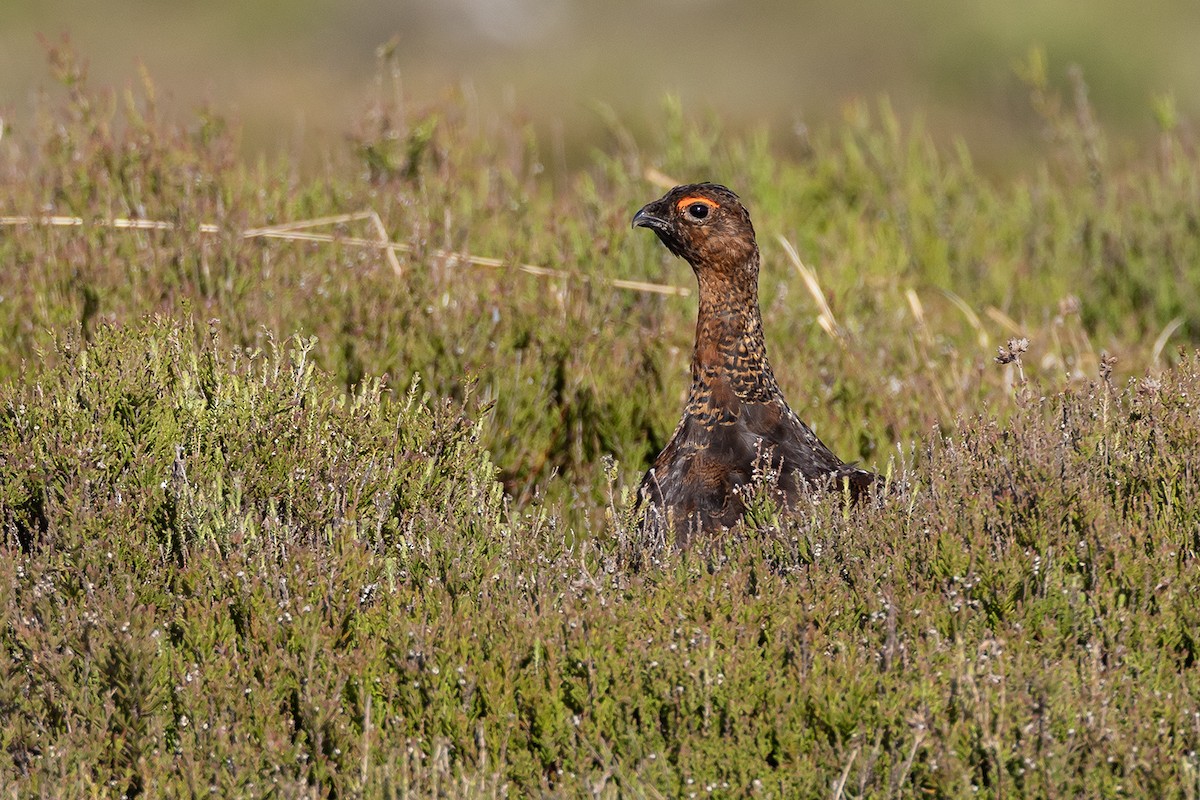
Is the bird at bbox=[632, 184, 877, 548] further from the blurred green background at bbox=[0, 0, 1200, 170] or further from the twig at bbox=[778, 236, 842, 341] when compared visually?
the blurred green background at bbox=[0, 0, 1200, 170]

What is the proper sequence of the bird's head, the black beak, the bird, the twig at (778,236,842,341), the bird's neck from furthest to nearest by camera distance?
the twig at (778,236,842,341) < the black beak < the bird's head < the bird's neck < the bird

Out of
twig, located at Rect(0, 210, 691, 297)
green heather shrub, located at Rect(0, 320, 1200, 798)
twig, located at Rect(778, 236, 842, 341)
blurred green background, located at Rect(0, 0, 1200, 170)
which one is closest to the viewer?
green heather shrub, located at Rect(0, 320, 1200, 798)

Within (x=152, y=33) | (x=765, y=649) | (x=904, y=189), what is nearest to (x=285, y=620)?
(x=765, y=649)

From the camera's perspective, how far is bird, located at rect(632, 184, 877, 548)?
13.7 feet

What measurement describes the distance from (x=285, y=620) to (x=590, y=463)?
8.11ft

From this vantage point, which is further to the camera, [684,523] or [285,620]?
[684,523]

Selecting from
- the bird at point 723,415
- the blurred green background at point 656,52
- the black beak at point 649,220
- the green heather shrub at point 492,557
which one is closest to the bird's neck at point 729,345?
the bird at point 723,415

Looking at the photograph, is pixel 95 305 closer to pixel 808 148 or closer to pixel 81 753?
pixel 81 753

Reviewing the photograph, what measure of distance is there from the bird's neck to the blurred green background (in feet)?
26.6

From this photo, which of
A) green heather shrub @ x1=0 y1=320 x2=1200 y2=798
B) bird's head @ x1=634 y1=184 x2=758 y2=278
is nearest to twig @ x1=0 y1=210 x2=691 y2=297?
bird's head @ x1=634 y1=184 x2=758 y2=278

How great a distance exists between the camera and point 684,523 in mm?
4172

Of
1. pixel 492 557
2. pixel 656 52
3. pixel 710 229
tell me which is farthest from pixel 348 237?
pixel 656 52

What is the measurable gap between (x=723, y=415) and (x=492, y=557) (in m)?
1.09

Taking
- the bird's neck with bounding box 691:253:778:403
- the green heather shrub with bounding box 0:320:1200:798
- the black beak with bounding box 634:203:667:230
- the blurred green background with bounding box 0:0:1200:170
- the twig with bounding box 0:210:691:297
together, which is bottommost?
the green heather shrub with bounding box 0:320:1200:798
